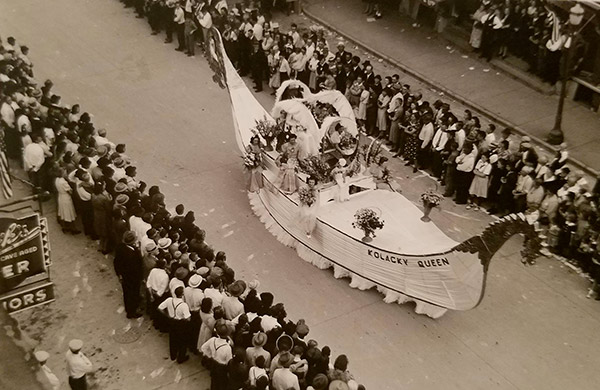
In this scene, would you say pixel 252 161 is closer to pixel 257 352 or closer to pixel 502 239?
pixel 257 352

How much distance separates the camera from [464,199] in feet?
51.7

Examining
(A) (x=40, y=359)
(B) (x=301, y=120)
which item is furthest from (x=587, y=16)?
(A) (x=40, y=359)

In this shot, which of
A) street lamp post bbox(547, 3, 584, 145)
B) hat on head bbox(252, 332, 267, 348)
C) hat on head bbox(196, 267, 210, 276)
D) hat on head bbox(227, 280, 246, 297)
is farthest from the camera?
street lamp post bbox(547, 3, 584, 145)

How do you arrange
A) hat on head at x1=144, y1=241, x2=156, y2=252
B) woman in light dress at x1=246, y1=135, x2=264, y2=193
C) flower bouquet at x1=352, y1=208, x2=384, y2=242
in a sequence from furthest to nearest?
woman in light dress at x1=246, y1=135, x2=264, y2=193, flower bouquet at x1=352, y1=208, x2=384, y2=242, hat on head at x1=144, y1=241, x2=156, y2=252

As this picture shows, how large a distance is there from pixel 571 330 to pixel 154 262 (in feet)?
22.1

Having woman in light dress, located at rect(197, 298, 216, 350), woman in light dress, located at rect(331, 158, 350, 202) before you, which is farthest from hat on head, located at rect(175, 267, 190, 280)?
woman in light dress, located at rect(331, 158, 350, 202)

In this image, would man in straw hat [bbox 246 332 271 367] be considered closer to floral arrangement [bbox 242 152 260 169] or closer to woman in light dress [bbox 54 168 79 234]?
floral arrangement [bbox 242 152 260 169]

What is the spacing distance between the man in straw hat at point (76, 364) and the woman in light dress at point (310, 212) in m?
4.42

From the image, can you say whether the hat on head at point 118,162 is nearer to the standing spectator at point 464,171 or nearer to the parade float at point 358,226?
the parade float at point 358,226

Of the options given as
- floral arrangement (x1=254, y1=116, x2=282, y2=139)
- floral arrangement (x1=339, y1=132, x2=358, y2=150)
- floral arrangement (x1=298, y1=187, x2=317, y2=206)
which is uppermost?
floral arrangement (x1=339, y1=132, x2=358, y2=150)

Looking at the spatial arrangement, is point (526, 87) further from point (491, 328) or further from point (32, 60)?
point (32, 60)

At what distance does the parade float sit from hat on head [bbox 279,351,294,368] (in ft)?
9.69

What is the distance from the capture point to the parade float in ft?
39.3

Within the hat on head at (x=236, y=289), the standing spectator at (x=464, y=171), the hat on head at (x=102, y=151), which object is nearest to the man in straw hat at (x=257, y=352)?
the hat on head at (x=236, y=289)
